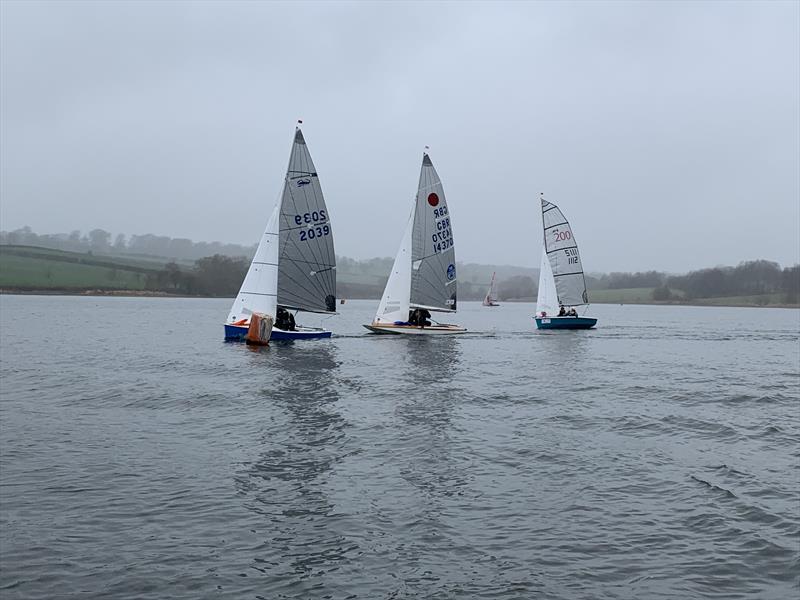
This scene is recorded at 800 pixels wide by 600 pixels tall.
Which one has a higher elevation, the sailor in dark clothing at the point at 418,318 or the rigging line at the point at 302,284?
the rigging line at the point at 302,284

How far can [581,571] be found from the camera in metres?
8.20

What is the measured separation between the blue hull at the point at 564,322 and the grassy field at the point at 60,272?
116 metres

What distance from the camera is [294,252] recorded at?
40.9 m

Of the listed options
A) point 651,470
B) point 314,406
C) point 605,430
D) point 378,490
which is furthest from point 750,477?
point 314,406

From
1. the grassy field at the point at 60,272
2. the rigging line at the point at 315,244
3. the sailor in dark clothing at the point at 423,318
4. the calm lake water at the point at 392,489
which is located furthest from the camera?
the grassy field at the point at 60,272

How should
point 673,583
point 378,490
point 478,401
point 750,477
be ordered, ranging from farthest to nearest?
1. point 478,401
2. point 750,477
3. point 378,490
4. point 673,583

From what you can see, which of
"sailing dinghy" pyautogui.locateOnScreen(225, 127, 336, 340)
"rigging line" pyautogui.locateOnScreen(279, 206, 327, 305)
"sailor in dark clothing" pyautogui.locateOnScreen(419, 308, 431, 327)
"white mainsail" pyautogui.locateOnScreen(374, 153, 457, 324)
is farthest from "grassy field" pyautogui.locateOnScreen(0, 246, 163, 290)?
"sailor in dark clothing" pyautogui.locateOnScreen(419, 308, 431, 327)

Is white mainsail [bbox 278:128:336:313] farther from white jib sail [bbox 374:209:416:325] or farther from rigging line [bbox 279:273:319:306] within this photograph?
white jib sail [bbox 374:209:416:325]

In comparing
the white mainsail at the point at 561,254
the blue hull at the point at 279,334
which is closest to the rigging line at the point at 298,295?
the blue hull at the point at 279,334

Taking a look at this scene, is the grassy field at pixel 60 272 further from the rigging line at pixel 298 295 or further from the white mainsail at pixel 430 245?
the rigging line at pixel 298 295

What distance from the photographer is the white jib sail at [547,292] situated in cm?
6062

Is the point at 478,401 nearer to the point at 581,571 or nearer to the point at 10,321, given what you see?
the point at 581,571

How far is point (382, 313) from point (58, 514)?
38.9 meters

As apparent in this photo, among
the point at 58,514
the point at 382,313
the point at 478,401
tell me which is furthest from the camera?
the point at 382,313
